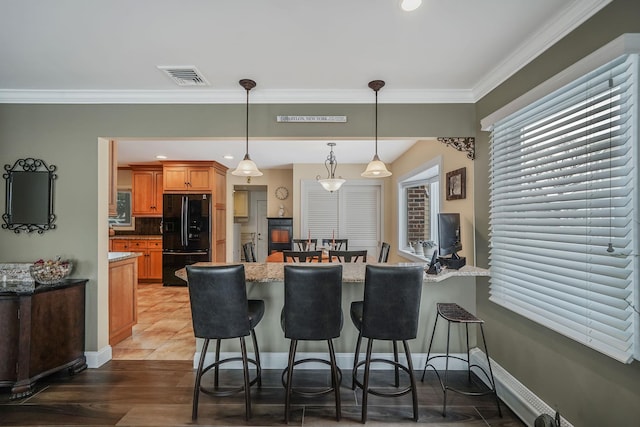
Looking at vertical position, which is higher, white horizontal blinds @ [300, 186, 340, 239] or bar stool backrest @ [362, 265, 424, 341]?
white horizontal blinds @ [300, 186, 340, 239]

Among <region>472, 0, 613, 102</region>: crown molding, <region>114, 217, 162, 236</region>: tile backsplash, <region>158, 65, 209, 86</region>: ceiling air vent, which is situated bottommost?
<region>114, 217, 162, 236</region>: tile backsplash

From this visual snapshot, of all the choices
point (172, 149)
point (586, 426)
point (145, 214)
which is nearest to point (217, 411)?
point (586, 426)

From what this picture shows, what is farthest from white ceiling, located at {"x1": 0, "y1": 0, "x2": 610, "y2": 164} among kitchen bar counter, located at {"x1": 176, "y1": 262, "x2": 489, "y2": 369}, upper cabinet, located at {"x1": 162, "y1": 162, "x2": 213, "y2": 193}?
upper cabinet, located at {"x1": 162, "y1": 162, "x2": 213, "y2": 193}

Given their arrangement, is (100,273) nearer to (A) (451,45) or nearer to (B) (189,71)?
(B) (189,71)

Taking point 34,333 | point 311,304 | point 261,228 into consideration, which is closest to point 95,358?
point 34,333

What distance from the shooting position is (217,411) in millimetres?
2176

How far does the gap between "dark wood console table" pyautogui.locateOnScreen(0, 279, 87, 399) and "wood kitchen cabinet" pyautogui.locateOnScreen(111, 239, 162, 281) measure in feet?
12.5

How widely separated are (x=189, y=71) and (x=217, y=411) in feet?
8.14

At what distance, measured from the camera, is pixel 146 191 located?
21.0ft

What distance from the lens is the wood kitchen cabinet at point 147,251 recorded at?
20.6ft

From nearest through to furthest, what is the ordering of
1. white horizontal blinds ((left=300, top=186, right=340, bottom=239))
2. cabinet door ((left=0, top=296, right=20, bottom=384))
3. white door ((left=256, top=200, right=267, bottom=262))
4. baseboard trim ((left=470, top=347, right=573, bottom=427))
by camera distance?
baseboard trim ((left=470, top=347, right=573, bottom=427)) → cabinet door ((left=0, top=296, right=20, bottom=384)) → white horizontal blinds ((left=300, top=186, right=340, bottom=239)) → white door ((left=256, top=200, right=267, bottom=262))

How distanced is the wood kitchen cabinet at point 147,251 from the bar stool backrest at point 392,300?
5.56 meters

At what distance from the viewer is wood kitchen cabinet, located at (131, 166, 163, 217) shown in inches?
251

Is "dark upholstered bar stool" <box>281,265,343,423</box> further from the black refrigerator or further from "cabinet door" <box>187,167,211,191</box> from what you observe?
"cabinet door" <box>187,167,211,191</box>
